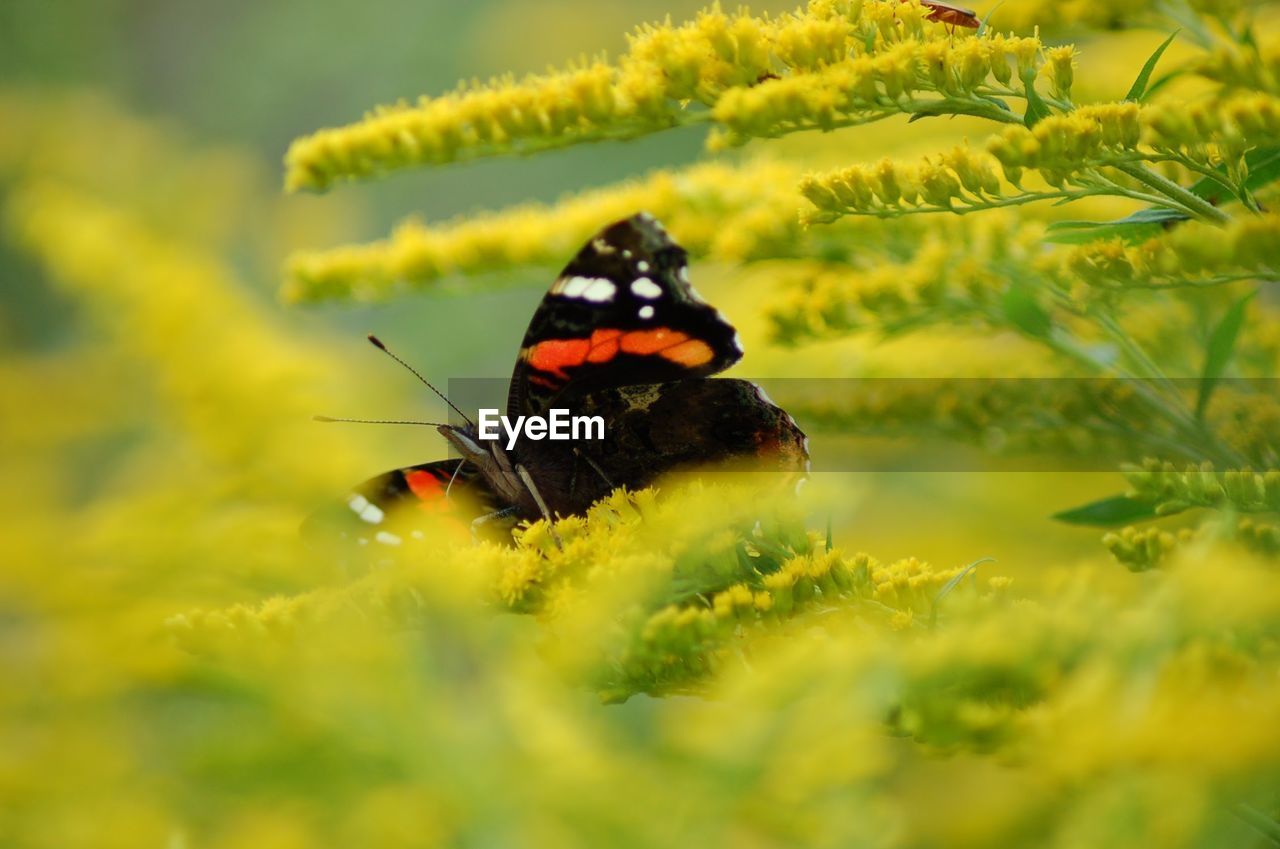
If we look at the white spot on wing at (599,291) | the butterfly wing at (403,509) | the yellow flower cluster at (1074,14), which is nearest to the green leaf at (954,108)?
the yellow flower cluster at (1074,14)

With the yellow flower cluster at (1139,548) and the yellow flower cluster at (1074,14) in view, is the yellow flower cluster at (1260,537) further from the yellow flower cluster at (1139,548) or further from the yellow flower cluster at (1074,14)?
the yellow flower cluster at (1074,14)

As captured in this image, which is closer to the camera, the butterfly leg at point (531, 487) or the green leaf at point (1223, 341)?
the green leaf at point (1223, 341)

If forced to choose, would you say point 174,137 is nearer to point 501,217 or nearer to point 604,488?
point 501,217

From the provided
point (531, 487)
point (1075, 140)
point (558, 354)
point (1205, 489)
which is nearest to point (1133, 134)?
point (1075, 140)

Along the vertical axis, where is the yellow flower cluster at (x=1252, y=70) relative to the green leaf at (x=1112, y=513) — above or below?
above

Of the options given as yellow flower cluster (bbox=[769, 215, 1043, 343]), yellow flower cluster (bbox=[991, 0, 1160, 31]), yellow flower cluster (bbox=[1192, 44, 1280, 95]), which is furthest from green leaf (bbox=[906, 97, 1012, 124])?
yellow flower cluster (bbox=[769, 215, 1043, 343])

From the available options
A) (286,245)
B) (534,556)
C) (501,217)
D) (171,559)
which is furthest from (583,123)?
(286,245)

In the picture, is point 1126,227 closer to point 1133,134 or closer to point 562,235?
point 1133,134
